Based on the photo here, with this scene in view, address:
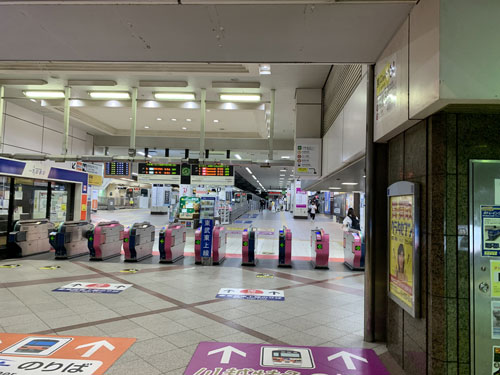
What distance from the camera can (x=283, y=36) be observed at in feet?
10.2

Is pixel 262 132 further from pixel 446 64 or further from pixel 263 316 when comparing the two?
pixel 446 64

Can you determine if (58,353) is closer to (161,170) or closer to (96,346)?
(96,346)

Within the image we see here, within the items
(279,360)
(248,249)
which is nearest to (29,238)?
(248,249)

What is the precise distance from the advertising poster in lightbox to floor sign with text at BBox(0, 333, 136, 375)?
2.92 meters

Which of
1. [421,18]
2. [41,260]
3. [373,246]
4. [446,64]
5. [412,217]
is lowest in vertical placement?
[41,260]

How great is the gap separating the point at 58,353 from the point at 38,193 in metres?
8.65

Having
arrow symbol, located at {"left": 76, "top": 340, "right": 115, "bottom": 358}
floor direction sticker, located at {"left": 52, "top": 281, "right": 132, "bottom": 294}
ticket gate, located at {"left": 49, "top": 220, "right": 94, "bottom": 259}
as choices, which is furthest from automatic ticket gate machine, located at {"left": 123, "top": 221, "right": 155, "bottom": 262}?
arrow symbol, located at {"left": 76, "top": 340, "right": 115, "bottom": 358}

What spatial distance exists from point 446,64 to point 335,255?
351 inches

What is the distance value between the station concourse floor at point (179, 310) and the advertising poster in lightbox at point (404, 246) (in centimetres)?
82

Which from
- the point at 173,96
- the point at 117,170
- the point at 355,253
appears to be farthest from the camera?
the point at 117,170

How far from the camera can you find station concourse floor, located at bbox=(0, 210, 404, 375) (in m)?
3.76

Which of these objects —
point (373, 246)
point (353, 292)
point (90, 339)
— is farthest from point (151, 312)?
point (353, 292)

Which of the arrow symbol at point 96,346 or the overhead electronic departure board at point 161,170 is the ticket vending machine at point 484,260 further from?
the overhead electronic departure board at point 161,170

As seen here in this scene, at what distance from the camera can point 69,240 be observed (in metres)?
9.06
